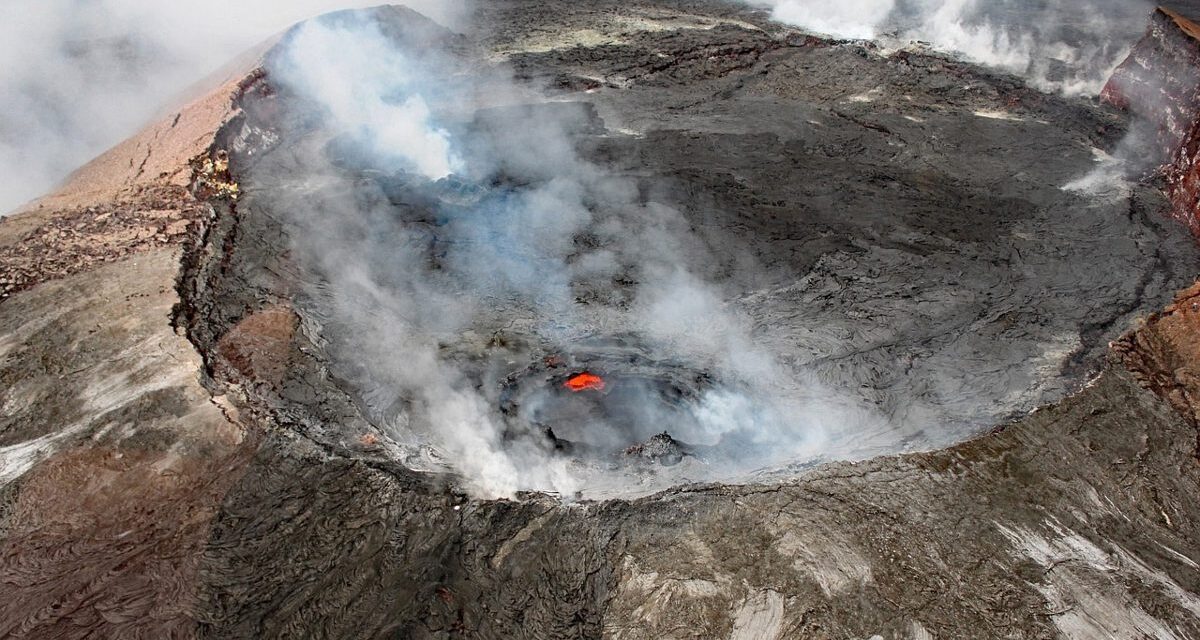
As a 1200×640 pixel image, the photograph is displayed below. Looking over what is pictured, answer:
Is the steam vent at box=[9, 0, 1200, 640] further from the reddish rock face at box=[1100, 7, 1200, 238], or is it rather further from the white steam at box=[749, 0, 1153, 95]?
the white steam at box=[749, 0, 1153, 95]

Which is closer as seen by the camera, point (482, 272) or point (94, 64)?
point (482, 272)

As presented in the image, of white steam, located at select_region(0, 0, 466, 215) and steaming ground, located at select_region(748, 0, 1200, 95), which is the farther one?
steaming ground, located at select_region(748, 0, 1200, 95)

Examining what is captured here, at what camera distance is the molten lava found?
26.7 ft

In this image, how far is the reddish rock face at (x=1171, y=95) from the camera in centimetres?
1048

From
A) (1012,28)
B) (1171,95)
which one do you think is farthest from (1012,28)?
(1171,95)

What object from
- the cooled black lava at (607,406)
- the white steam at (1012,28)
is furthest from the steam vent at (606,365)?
the white steam at (1012,28)

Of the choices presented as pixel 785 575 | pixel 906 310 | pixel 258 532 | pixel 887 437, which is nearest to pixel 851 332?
pixel 906 310

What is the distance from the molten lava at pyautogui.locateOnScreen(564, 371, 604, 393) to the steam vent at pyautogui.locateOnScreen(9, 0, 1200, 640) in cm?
7

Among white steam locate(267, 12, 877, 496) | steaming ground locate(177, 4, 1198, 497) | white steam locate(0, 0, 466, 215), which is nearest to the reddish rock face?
steaming ground locate(177, 4, 1198, 497)

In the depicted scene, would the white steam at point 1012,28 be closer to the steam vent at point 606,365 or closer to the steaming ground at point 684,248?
the steaming ground at point 684,248

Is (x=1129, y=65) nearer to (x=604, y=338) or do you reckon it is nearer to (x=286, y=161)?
(x=604, y=338)

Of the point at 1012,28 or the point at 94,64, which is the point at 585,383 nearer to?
the point at 94,64

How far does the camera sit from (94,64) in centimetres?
1341

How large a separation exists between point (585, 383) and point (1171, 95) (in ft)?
38.0
